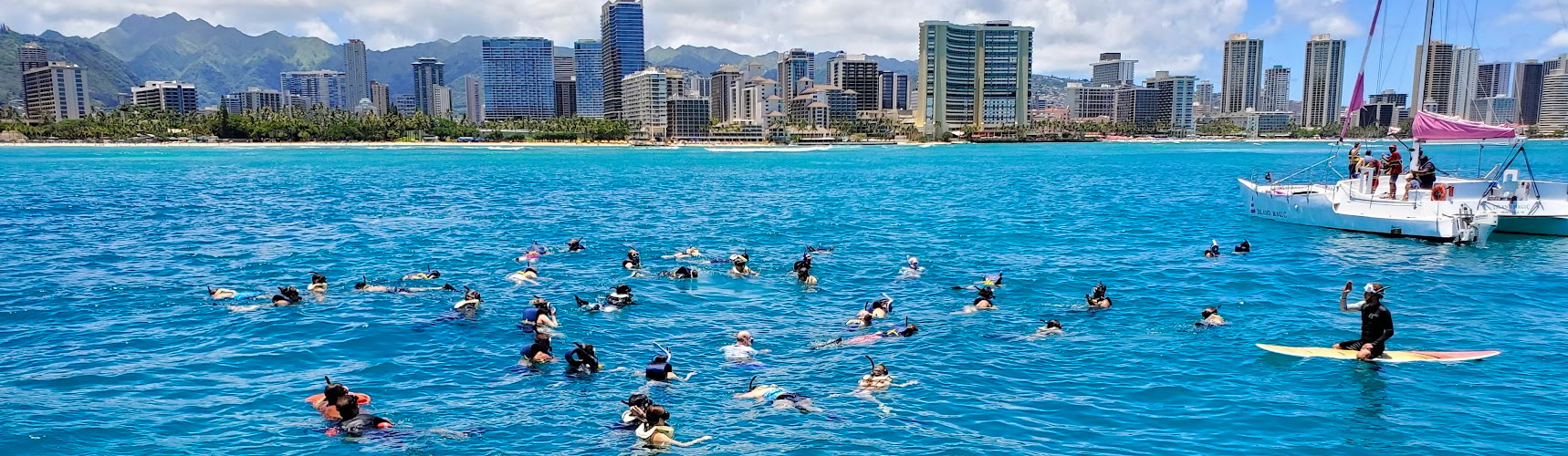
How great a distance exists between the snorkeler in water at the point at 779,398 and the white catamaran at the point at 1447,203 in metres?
33.2

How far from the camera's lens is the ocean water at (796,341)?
16547mm

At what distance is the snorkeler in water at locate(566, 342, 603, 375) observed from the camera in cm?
2014

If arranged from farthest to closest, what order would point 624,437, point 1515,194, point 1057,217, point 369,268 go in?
point 1057,217
point 1515,194
point 369,268
point 624,437

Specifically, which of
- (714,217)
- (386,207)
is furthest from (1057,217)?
(386,207)

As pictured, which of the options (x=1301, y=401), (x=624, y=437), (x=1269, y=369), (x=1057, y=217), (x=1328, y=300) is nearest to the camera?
(x=624, y=437)

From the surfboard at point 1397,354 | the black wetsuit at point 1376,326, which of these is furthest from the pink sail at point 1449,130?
the black wetsuit at point 1376,326

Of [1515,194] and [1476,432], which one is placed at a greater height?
[1515,194]

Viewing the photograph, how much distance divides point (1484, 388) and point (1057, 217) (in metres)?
36.6

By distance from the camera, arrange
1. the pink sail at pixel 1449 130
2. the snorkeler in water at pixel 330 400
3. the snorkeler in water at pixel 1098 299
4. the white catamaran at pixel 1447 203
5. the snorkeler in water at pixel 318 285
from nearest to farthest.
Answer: the snorkeler in water at pixel 330 400
the snorkeler in water at pixel 1098 299
the snorkeler in water at pixel 318 285
the white catamaran at pixel 1447 203
the pink sail at pixel 1449 130

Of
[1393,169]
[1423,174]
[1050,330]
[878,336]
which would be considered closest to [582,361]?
[878,336]

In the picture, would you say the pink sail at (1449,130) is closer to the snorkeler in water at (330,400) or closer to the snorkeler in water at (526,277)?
the snorkeler in water at (526,277)

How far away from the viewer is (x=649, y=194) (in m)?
77.2

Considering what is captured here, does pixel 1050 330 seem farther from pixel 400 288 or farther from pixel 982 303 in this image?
pixel 400 288

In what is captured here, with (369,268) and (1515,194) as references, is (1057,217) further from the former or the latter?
(369,268)
